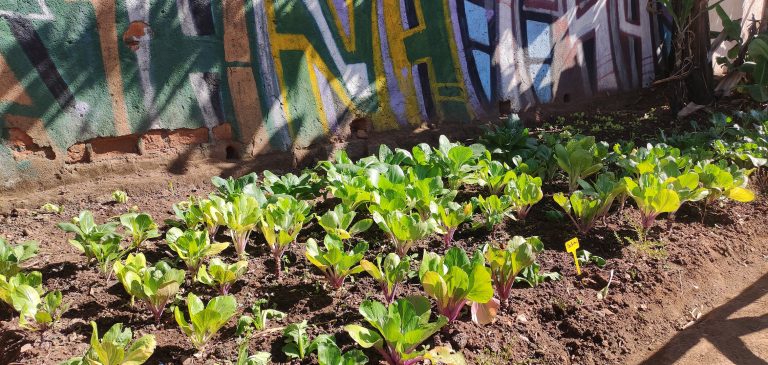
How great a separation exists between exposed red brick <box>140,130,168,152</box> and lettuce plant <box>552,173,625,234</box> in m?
2.71

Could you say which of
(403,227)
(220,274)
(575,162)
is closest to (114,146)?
(220,274)

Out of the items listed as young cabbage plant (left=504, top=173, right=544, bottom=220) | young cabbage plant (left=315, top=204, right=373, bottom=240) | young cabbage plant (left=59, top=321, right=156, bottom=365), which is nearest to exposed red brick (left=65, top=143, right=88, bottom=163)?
young cabbage plant (left=315, top=204, right=373, bottom=240)

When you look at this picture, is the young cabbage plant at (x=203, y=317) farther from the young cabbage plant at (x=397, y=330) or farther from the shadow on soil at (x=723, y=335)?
the shadow on soil at (x=723, y=335)

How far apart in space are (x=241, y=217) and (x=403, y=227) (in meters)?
0.81

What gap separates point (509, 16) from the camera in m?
6.14

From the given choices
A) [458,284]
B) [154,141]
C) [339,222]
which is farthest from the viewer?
[154,141]

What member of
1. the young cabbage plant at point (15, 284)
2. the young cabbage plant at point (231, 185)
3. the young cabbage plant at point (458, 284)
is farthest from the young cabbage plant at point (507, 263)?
the young cabbage plant at point (15, 284)

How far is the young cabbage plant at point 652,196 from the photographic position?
3.04 metres

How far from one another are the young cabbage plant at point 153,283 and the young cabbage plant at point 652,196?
231 centimetres

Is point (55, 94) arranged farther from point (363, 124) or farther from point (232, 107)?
point (363, 124)

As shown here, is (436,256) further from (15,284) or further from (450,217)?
(15,284)

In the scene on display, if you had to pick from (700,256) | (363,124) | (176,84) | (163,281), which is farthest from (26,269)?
(700,256)

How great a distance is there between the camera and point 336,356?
2035 mm

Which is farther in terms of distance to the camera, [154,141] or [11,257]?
[154,141]
